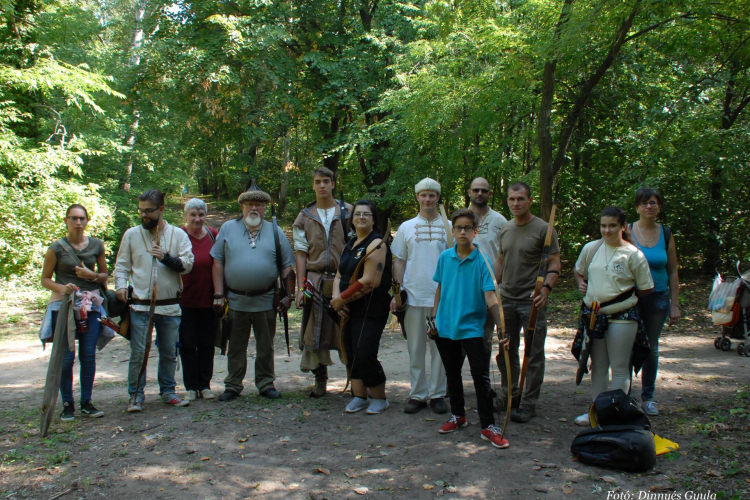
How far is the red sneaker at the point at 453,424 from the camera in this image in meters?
4.55

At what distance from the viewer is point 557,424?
15.8 feet

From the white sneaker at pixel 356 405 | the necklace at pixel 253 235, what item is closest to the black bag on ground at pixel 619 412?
the white sneaker at pixel 356 405

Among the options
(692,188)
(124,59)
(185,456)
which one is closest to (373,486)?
(185,456)

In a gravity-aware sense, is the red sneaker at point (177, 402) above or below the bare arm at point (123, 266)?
below

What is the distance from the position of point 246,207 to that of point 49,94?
13.0 meters

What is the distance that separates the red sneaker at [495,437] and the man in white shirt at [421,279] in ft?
2.64

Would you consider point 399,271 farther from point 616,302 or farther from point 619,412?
point 619,412

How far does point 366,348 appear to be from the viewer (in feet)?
16.7

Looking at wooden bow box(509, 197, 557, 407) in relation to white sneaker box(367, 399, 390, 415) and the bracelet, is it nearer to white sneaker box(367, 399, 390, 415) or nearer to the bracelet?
white sneaker box(367, 399, 390, 415)

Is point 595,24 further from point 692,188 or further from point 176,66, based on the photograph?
point 176,66

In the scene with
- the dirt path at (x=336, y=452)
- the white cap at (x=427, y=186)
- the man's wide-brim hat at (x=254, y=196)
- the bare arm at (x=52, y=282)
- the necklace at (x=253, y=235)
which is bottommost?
the dirt path at (x=336, y=452)

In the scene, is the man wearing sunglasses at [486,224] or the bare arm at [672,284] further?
the man wearing sunglasses at [486,224]

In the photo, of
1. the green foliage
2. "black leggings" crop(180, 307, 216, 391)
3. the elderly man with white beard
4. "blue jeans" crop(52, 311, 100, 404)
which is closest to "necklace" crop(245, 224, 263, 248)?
the elderly man with white beard

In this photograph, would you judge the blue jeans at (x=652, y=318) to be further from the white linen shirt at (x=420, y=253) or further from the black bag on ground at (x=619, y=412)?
the white linen shirt at (x=420, y=253)
